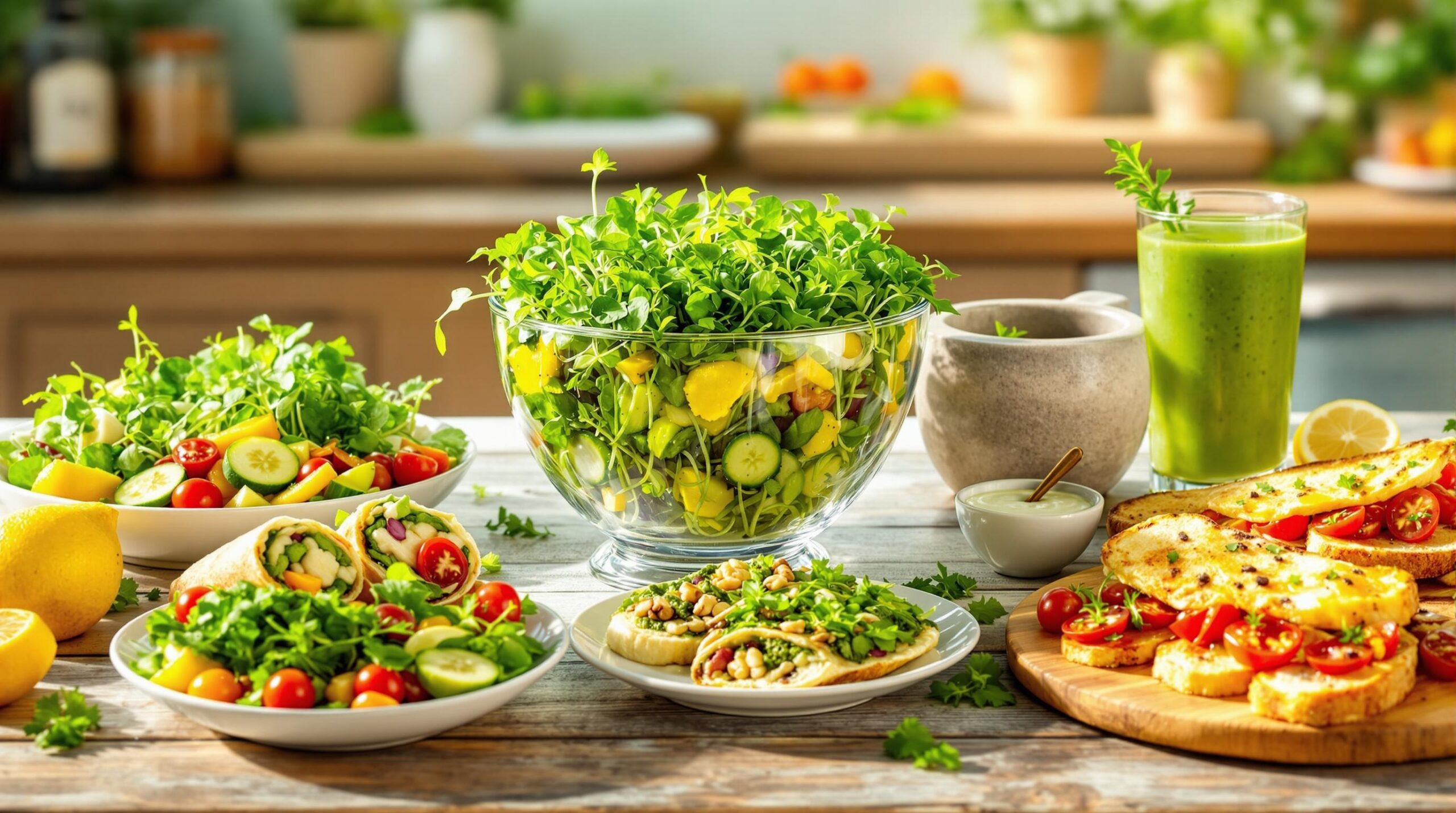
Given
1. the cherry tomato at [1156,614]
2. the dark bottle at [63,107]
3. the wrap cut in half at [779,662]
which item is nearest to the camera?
the wrap cut in half at [779,662]

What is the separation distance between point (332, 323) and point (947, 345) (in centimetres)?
212

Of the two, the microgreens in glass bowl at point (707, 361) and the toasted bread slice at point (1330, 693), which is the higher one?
the microgreens in glass bowl at point (707, 361)

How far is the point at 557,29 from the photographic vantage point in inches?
171

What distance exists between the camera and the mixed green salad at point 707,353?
131 cm

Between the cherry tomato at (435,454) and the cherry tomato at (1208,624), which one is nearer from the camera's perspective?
the cherry tomato at (1208,624)

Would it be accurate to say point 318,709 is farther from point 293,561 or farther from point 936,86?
point 936,86

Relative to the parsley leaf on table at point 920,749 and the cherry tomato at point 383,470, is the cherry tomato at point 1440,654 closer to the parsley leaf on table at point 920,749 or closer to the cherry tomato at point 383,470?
the parsley leaf on table at point 920,749

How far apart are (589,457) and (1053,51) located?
300 centimetres

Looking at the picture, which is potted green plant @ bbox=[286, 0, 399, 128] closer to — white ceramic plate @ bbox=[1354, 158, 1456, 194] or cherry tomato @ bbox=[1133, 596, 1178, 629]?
white ceramic plate @ bbox=[1354, 158, 1456, 194]

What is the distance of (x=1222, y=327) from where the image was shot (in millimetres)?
1650

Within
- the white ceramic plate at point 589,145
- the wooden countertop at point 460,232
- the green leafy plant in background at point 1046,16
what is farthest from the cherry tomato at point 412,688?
the green leafy plant in background at point 1046,16

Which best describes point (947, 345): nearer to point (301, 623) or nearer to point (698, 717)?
point (698, 717)

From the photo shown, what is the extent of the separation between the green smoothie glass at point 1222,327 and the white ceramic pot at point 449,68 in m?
2.81

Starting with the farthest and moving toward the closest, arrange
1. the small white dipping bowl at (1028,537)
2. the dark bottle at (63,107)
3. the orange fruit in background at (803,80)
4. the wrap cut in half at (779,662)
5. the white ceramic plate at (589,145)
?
the orange fruit in background at (803,80)
the white ceramic plate at (589,145)
the dark bottle at (63,107)
the small white dipping bowl at (1028,537)
the wrap cut in half at (779,662)
